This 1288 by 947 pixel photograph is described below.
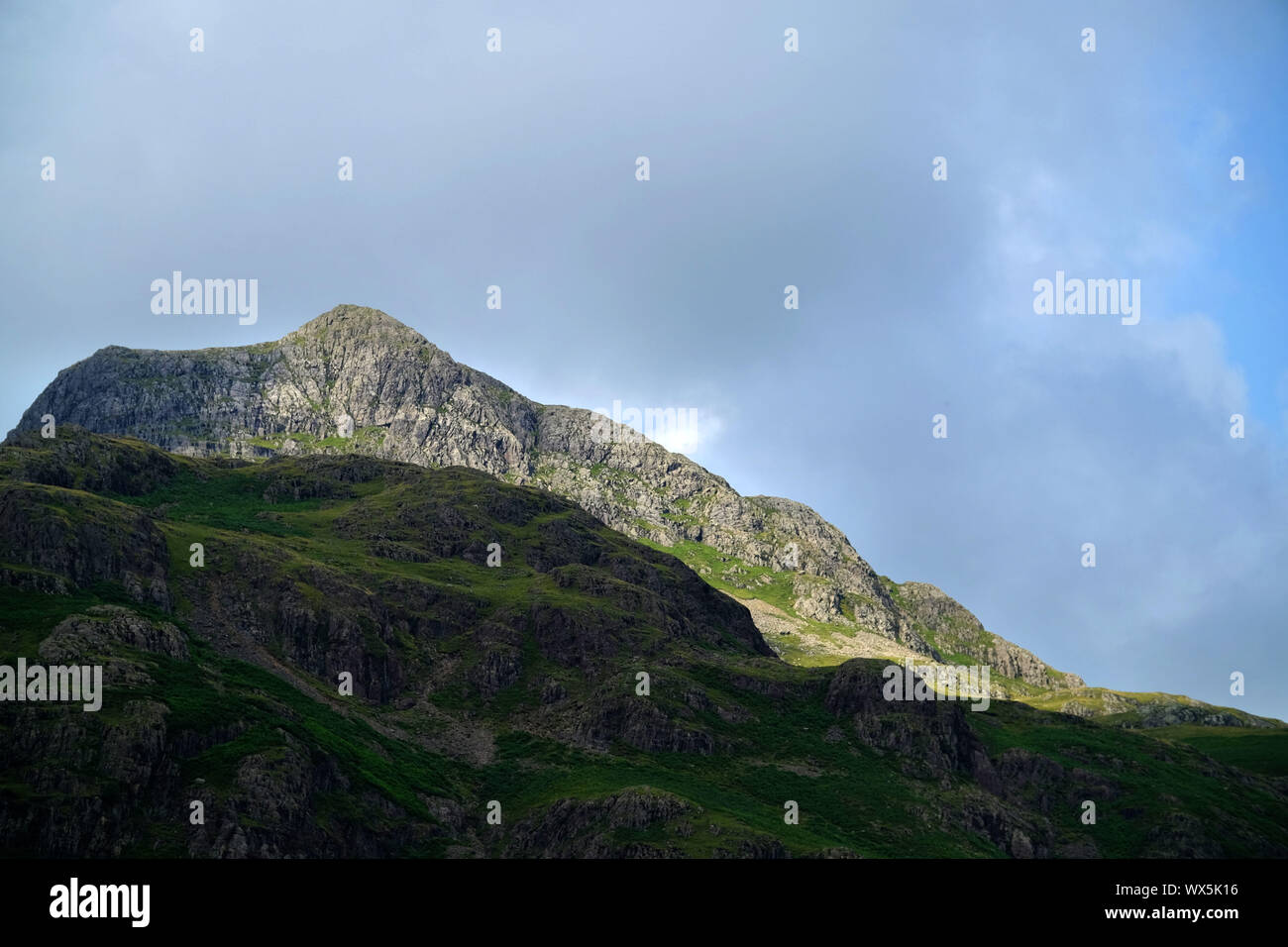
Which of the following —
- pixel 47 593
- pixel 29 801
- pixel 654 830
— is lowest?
pixel 654 830
